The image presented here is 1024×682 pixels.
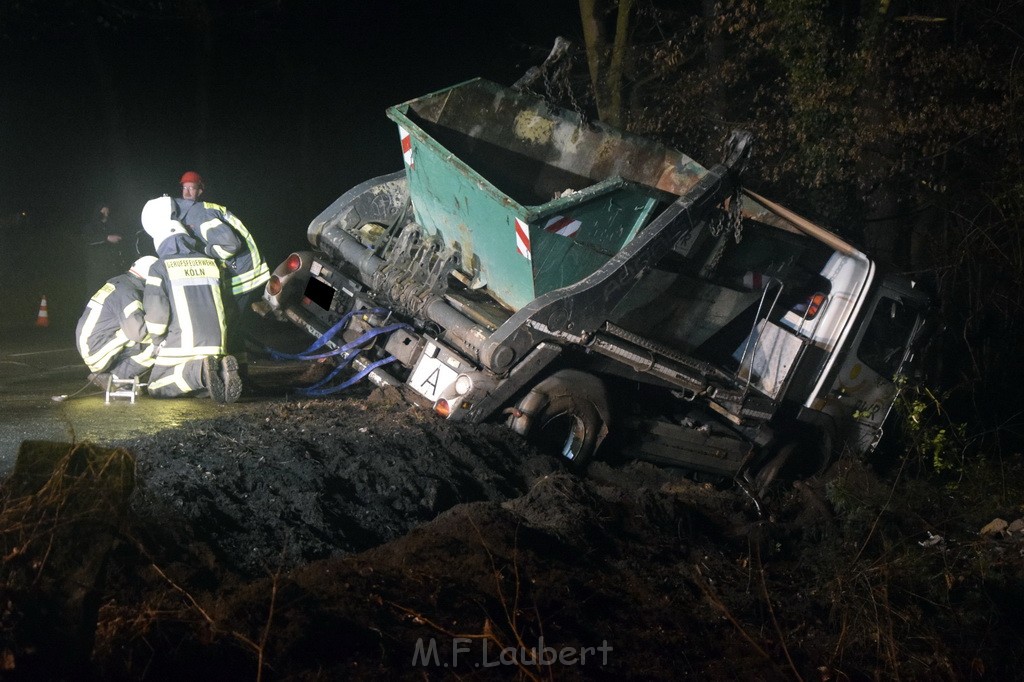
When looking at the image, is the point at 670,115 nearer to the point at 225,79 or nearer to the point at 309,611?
the point at 309,611

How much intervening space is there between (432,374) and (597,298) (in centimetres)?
117

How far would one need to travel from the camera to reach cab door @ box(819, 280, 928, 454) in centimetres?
663

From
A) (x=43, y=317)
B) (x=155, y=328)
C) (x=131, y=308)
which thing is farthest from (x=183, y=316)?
(x=43, y=317)

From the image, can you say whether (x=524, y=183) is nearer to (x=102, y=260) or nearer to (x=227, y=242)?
(x=227, y=242)

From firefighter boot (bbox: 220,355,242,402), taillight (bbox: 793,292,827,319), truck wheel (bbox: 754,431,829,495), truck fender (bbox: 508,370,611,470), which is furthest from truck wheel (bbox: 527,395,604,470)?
firefighter boot (bbox: 220,355,242,402)

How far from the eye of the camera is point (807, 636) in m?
4.21

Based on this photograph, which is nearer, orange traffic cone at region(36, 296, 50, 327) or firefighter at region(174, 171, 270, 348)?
firefighter at region(174, 171, 270, 348)

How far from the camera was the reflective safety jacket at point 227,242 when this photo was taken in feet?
20.8

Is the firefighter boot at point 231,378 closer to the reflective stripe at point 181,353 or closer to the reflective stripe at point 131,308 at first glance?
the reflective stripe at point 181,353

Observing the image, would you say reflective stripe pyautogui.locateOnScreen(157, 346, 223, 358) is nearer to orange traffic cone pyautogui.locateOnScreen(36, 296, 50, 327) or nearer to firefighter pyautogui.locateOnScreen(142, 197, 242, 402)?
firefighter pyautogui.locateOnScreen(142, 197, 242, 402)

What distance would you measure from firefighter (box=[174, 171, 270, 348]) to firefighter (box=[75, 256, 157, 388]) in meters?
0.40

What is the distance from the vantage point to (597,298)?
17.4 feet

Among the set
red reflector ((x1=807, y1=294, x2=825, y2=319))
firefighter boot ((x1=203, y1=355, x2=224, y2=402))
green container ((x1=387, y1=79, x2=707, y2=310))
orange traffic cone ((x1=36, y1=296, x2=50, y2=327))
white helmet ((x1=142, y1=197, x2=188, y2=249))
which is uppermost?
green container ((x1=387, y1=79, x2=707, y2=310))

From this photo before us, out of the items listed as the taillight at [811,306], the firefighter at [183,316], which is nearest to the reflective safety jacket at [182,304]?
the firefighter at [183,316]
